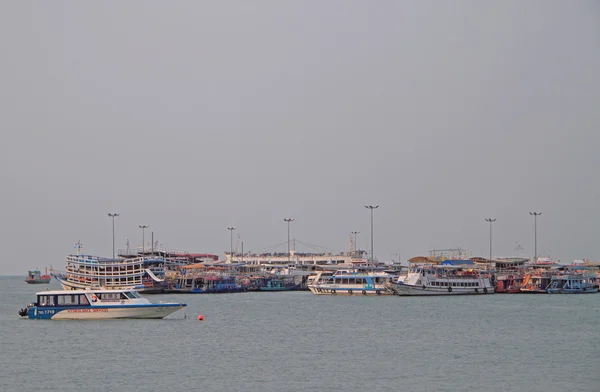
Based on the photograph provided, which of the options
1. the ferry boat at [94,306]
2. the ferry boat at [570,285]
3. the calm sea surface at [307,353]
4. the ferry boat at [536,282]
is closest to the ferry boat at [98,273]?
the calm sea surface at [307,353]

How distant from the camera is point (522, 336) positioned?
5491 centimetres

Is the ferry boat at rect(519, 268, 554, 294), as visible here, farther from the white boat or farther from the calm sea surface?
the calm sea surface

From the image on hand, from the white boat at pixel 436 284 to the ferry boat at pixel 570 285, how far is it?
36.6 ft

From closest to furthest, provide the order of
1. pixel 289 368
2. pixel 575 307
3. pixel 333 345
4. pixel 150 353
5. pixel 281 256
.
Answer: pixel 289 368 < pixel 150 353 < pixel 333 345 < pixel 575 307 < pixel 281 256

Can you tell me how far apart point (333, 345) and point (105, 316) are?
19.6 meters

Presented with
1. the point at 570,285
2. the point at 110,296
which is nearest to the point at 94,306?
the point at 110,296

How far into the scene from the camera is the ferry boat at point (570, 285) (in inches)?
4722

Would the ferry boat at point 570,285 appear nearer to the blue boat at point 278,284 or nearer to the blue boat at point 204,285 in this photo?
the blue boat at point 278,284

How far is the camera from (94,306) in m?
60.0

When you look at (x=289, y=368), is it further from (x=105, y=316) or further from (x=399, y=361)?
(x=105, y=316)

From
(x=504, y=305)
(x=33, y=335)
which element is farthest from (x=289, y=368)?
(x=504, y=305)

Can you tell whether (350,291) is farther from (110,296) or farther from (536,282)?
(110,296)

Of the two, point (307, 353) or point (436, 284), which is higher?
point (436, 284)

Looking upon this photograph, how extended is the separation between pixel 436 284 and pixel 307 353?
2460 inches
